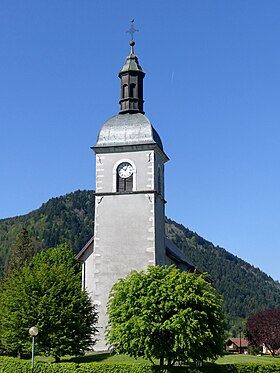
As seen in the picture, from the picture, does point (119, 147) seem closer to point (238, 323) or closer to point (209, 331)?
point (209, 331)

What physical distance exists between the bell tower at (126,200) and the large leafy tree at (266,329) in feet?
68.7

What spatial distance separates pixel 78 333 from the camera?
102ft

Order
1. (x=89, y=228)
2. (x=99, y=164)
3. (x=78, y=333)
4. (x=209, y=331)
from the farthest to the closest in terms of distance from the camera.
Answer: (x=89, y=228), (x=99, y=164), (x=78, y=333), (x=209, y=331)

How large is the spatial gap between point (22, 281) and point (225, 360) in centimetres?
1375

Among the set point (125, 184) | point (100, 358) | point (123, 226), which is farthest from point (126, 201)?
point (100, 358)

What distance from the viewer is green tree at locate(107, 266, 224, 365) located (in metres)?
25.4

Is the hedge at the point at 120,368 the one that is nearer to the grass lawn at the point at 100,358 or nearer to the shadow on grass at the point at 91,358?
the grass lawn at the point at 100,358

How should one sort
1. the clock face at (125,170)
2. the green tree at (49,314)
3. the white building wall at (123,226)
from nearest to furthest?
the green tree at (49,314), the white building wall at (123,226), the clock face at (125,170)

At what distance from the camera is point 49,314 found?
101ft

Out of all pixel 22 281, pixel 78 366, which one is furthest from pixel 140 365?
pixel 22 281

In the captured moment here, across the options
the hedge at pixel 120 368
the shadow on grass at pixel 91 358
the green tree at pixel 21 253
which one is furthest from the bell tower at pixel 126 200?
the green tree at pixel 21 253

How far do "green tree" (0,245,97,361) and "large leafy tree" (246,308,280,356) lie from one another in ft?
86.4

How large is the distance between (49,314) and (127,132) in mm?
13388

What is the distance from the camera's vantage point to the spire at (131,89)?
3838 centimetres
